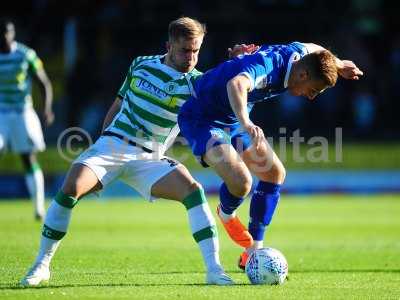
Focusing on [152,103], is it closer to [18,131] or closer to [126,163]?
[126,163]

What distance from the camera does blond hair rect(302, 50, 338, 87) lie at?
785cm

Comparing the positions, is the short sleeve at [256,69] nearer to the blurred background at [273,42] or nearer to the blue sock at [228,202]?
the blue sock at [228,202]

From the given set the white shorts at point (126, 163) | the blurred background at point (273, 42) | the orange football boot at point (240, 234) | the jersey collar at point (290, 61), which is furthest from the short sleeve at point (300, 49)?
the blurred background at point (273, 42)

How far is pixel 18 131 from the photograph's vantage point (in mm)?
14961

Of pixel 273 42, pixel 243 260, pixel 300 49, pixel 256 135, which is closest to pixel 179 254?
pixel 243 260

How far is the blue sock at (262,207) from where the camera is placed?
9125mm

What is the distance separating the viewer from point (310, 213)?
1767 cm

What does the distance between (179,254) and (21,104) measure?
5145 mm

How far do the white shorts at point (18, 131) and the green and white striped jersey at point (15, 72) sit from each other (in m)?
0.14

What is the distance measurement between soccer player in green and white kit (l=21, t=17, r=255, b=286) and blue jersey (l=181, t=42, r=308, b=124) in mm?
146

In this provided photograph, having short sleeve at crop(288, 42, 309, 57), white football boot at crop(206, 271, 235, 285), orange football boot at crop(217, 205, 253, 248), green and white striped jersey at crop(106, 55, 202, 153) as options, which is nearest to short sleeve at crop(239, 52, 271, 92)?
short sleeve at crop(288, 42, 309, 57)

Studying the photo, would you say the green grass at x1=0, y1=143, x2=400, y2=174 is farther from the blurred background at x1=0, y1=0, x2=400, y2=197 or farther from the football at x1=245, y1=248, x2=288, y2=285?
the football at x1=245, y1=248, x2=288, y2=285

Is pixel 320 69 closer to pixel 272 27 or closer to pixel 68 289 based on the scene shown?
pixel 68 289

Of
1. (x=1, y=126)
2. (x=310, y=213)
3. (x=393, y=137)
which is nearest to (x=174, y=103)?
(x=1, y=126)
